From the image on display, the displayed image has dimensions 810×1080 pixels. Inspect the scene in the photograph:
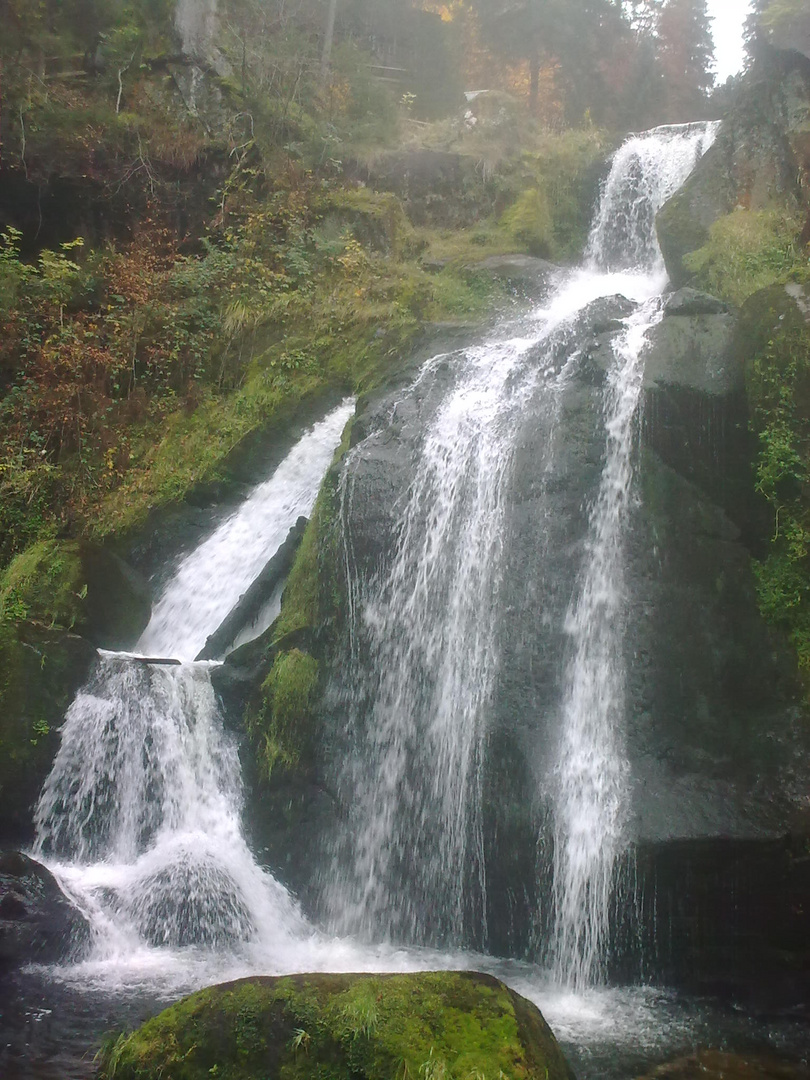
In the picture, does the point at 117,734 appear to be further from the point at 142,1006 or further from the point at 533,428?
the point at 533,428

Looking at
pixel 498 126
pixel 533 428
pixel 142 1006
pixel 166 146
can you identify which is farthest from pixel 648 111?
pixel 142 1006

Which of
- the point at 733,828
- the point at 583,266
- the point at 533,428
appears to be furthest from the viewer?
the point at 583,266

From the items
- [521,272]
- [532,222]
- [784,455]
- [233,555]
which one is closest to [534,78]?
[532,222]

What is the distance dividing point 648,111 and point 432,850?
86.4 ft

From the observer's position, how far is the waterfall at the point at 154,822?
7.55m

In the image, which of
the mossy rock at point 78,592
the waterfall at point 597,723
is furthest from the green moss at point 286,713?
the waterfall at point 597,723

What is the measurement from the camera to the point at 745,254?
11.1 meters

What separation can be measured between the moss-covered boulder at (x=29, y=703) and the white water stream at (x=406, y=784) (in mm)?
170

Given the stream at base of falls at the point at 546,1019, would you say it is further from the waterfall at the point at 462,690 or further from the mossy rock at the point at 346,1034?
the mossy rock at the point at 346,1034

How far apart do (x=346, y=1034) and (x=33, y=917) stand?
3989 mm

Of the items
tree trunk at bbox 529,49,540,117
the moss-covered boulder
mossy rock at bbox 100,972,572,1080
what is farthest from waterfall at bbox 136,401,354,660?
tree trunk at bbox 529,49,540,117

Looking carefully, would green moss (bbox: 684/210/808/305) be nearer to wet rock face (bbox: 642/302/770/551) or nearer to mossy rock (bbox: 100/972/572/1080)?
wet rock face (bbox: 642/302/770/551)

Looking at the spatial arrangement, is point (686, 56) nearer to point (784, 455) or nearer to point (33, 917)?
point (784, 455)

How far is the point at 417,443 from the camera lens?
9.80 meters
